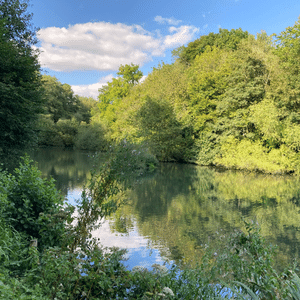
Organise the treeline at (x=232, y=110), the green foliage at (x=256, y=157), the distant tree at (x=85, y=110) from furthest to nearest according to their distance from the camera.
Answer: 1. the distant tree at (x=85, y=110)
2. the treeline at (x=232, y=110)
3. the green foliage at (x=256, y=157)

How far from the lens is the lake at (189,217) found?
6.44 meters

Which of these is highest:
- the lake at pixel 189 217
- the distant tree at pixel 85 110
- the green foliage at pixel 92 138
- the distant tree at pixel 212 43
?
the distant tree at pixel 212 43

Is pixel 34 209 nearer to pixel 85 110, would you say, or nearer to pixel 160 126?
pixel 160 126

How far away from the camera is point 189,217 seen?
31.2 ft

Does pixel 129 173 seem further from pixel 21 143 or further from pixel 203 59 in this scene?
pixel 203 59

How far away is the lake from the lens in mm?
6441

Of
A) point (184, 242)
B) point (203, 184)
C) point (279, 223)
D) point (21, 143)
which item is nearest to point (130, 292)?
point (184, 242)

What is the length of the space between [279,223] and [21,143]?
11281 mm

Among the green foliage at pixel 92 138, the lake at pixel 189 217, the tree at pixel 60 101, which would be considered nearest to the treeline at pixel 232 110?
the green foliage at pixel 92 138

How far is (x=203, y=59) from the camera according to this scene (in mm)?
30766

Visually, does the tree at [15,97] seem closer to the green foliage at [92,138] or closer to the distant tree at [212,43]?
the green foliage at [92,138]

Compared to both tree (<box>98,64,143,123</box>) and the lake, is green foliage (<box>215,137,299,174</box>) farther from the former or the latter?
tree (<box>98,64,143,123</box>)

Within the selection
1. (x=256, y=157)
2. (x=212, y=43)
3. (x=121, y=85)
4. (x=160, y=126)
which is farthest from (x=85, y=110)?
(x=256, y=157)

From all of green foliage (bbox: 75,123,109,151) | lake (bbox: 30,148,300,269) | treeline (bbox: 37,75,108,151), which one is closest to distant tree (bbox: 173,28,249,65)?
green foliage (bbox: 75,123,109,151)
